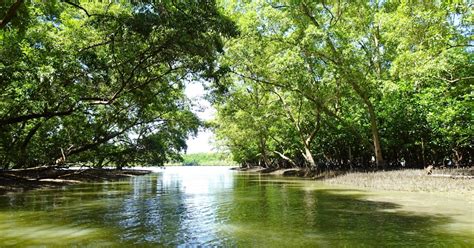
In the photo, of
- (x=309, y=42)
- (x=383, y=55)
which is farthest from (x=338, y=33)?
(x=383, y=55)

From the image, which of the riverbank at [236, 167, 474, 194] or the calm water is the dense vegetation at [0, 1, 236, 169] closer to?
the calm water

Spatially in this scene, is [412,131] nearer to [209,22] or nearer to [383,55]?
[383,55]

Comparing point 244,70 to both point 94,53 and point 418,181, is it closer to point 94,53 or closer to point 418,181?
point 94,53

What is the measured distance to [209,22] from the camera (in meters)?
14.5

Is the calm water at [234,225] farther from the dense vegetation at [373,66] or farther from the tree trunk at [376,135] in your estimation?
the tree trunk at [376,135]

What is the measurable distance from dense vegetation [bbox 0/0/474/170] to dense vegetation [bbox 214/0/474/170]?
105 millimetres

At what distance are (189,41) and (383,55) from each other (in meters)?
20.7

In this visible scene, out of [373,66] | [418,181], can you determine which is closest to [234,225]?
[418,181]

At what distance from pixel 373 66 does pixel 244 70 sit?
10400 millimetres

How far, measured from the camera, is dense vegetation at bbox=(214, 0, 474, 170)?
2112 cm

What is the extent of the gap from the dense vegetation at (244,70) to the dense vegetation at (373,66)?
105 millimetres

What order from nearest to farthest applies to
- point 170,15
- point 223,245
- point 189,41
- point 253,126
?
point 223,245 → point 170,15 → point 189,41 → point 253,126

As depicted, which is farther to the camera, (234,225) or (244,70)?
(244,70)

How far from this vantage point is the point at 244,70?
32125mm
